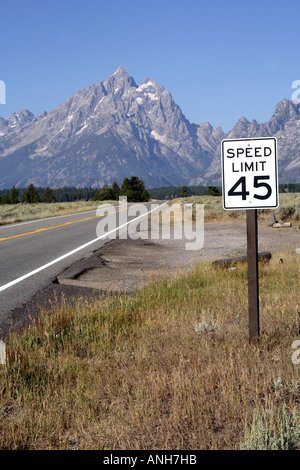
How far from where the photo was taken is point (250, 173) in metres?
4.75

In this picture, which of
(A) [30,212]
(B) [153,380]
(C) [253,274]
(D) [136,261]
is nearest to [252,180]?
(C) [253,274]

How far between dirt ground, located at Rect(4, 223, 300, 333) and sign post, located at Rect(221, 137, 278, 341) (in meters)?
2.78

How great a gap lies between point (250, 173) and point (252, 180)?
0.08 meters

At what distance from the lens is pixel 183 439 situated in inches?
121

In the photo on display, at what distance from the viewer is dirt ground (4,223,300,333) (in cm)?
805

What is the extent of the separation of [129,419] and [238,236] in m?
14.8

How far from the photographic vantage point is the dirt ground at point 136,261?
805 centimetres

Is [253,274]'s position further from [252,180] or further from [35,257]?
[35,257]

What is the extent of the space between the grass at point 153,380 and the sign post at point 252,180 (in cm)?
70

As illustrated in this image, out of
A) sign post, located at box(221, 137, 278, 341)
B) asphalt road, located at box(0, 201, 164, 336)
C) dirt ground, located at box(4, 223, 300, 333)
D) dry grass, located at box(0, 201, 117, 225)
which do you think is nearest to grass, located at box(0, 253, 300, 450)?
sign post, located at box(221, 137, 278, 341)

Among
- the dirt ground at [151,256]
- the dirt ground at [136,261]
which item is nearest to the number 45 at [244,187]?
the dirt ground at [136,261]

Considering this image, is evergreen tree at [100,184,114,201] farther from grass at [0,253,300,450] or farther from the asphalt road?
grass at [0,253,300,450]
